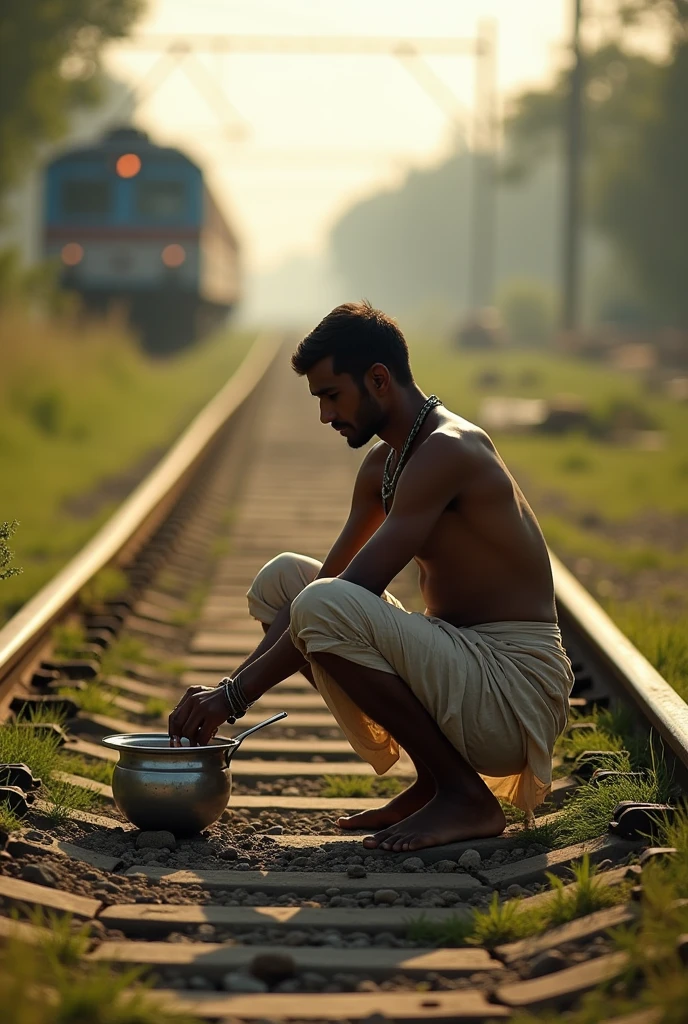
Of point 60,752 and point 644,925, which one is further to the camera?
point 60,752

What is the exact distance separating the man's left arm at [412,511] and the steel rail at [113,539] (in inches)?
61.4

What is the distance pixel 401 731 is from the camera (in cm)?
385

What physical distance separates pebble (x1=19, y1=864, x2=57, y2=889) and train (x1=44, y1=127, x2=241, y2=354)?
74.6ft

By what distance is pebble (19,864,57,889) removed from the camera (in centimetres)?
340

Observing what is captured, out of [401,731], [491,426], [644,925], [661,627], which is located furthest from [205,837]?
[491,426]

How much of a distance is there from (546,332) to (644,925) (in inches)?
2046

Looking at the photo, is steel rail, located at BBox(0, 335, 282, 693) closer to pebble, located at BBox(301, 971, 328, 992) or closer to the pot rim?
the pot rim

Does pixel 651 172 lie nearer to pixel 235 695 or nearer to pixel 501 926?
pixel 235 695

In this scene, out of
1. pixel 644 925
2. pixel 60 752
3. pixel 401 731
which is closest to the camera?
pixel 644 925

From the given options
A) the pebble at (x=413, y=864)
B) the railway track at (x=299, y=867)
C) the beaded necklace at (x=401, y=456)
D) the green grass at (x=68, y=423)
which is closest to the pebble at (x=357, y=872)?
the railway track at (x=299, y=867)

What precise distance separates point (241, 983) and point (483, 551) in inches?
58.9

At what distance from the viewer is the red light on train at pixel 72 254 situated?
84.9ft

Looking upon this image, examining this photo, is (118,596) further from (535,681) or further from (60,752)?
(535,681)

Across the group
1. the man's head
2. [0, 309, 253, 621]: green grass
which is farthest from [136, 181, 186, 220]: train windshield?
the man's head
